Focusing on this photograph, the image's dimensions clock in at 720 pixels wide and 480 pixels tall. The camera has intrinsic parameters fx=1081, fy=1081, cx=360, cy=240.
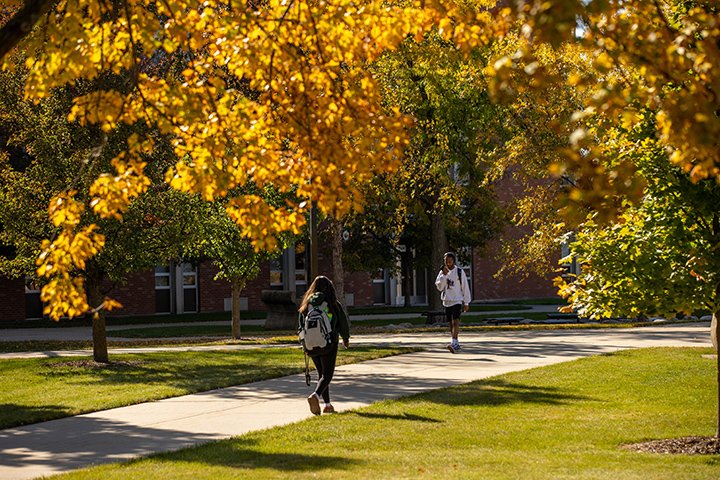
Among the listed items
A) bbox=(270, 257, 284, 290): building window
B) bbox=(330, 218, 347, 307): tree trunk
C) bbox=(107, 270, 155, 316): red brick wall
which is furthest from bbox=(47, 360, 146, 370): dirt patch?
bbox=(270, 257, 284, 290): building window

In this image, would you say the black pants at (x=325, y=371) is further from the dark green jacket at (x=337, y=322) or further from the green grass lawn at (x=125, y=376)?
the green grass lawn at (x=125, y=376)

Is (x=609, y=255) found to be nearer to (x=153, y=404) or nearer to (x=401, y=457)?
(x=401, y=457)

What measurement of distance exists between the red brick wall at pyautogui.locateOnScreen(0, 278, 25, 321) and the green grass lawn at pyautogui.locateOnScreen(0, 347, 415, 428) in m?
19.8

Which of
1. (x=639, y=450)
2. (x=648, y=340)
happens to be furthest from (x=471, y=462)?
(x=648, y=340)

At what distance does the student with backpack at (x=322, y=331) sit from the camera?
39.8 ft

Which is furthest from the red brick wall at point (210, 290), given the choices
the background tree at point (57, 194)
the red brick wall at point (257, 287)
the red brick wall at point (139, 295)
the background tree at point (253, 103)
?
the background tree at point (253, 103)

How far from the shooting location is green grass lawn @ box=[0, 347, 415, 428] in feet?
43.4

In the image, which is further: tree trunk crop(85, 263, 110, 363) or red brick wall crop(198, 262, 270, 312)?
red brick wall crop(198, 262, 270, 312)

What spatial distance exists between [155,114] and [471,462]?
385 centimetres

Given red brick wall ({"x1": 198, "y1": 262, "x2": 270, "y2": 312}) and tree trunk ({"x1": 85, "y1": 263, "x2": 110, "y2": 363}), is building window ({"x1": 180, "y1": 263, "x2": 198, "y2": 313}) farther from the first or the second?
tree trunk ({"x1": 85, "y1": 263, "x2": 110, "y2": 363})

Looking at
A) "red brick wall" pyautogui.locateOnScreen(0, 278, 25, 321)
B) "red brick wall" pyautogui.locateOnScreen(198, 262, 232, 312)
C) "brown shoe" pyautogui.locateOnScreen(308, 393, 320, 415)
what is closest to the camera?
"brown shoe" pyautogui.locateOnScreen(308, 393, 320, 415)

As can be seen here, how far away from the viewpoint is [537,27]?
5.73 meters

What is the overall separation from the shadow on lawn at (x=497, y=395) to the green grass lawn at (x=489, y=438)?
0.01 meters

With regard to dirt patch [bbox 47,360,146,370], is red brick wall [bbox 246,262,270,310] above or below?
above
